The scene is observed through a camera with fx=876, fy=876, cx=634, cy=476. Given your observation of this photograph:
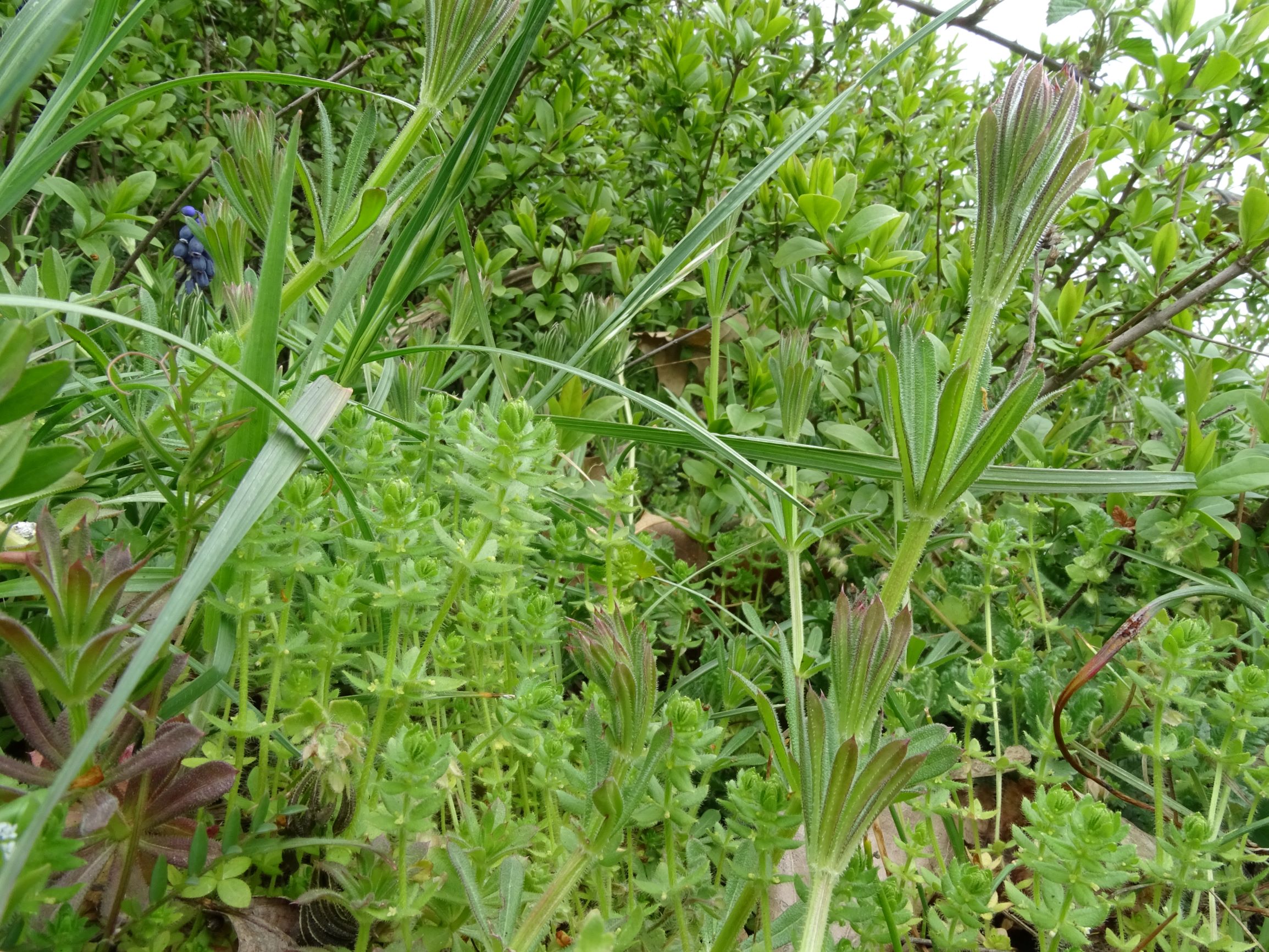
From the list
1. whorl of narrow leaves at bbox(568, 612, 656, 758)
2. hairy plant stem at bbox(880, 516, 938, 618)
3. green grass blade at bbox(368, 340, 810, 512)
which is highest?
green grass blade at bbox(368, 340, 810, 512)

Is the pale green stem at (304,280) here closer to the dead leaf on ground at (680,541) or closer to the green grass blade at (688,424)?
the green grass blade at (688,424)

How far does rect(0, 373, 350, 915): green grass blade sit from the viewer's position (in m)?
0.37

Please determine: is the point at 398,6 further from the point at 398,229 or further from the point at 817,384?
the point at 817,384

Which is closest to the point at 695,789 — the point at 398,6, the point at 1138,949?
the point at 1138,949

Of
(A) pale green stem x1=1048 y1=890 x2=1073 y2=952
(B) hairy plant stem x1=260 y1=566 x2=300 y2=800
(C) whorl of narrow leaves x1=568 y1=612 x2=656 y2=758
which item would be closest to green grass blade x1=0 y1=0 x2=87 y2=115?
(B) hairy plant stem x1=260 y1=566 x2=300 y2=800

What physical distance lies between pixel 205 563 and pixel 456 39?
0.60 metres

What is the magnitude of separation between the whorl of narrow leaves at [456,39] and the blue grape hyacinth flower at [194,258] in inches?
38.7

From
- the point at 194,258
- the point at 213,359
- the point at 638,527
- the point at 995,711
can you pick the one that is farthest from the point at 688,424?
the point at 194,258

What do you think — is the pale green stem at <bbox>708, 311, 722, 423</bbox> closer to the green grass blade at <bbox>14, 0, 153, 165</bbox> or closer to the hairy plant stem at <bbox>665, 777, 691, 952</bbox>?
the hairy plant stem at <bbox>665, 777, 691, 952</bbox>

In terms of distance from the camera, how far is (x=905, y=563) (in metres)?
0.64

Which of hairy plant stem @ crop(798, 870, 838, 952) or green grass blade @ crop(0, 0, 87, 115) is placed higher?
green grass blade @ crop(0, 0, 87, 115)

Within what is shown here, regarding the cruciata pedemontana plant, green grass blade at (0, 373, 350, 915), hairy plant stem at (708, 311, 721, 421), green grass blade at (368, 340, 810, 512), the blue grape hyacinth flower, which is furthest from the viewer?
the blue grape hyacinth flower

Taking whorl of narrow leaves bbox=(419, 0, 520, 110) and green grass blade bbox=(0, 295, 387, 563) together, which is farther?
whorl of narrow leaves bbox=(419, 0, 520, 110)

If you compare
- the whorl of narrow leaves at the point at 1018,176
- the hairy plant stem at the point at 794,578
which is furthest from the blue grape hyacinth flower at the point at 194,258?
the whorl of narrow leaves at the point at 1018,176
